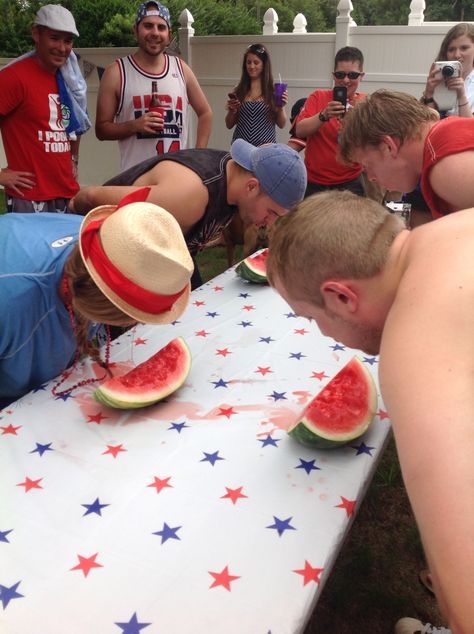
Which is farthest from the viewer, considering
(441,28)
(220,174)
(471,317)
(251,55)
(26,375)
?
(441,28)

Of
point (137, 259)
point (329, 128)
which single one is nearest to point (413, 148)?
point (137, 259)

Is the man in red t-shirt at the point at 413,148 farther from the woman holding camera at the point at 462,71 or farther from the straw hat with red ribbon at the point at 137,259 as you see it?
the woman holding camera at the point at 462,71

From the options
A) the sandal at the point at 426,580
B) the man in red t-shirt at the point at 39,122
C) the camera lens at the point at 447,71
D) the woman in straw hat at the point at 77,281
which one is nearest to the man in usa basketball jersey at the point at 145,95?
the man in red t-shirt at the point at 39,122

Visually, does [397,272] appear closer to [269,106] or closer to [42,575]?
[42,575]

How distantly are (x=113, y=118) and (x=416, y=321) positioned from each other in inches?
158

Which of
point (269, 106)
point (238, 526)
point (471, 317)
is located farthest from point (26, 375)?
point (269, 106)

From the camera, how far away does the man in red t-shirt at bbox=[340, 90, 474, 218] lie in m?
2.17

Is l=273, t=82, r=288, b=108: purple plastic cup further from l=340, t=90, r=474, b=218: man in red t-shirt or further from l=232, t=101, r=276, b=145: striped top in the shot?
l=340, t=90, r=474, b=218: man in red t-shirt

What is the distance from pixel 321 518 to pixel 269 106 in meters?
5.29

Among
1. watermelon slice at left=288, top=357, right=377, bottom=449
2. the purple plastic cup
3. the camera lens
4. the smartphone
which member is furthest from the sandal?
the purple plastic cup

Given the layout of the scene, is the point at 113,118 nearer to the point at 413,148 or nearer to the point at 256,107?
the point at 256,107

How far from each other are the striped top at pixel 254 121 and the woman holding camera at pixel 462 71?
76.2 inches

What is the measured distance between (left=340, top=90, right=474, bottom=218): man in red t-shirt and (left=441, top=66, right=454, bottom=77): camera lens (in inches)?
76.3

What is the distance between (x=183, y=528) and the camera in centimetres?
144
